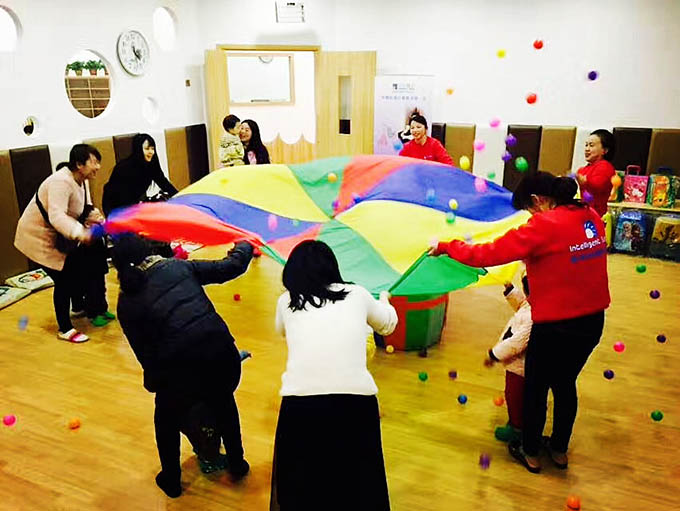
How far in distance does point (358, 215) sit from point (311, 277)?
4.38 ft

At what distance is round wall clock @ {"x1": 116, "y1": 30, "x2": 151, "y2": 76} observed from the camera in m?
5.32

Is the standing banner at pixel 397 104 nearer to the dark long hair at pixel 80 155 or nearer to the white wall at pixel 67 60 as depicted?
the white wall at pixel 67 60

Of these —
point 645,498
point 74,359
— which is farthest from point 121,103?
point 645,498

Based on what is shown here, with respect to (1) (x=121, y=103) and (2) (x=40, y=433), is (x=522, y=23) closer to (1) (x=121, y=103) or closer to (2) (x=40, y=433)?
(1) (x=121, y=103)

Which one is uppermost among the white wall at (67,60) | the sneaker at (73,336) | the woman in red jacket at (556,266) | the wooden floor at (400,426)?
the white wall at (67,60)

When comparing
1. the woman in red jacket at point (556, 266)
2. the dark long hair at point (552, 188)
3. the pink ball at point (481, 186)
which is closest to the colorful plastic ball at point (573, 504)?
the woman in red jacket at point (556, 266)

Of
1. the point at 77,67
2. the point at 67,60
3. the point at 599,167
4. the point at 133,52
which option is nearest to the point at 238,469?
the point at 599,167

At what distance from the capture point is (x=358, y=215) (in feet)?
9.86

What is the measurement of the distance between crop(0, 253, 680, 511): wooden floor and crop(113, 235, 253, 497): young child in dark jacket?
42cm

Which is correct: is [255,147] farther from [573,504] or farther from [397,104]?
[573,504]

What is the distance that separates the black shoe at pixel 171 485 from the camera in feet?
7.42

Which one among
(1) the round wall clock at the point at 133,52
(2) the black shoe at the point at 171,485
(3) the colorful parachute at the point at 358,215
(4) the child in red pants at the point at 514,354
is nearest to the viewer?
(2) the black shoe at the point at 171,485

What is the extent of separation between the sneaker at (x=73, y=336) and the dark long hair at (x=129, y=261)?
1.83 meters

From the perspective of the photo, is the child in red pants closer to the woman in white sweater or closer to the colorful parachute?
the colorful parachute
